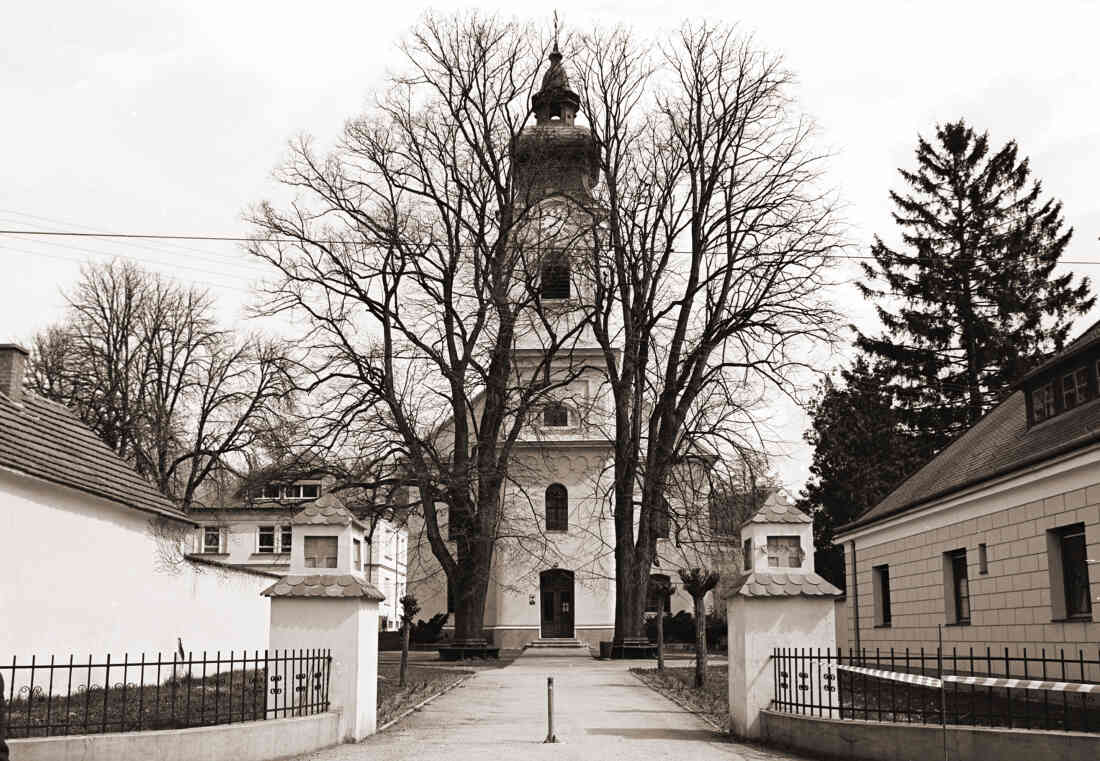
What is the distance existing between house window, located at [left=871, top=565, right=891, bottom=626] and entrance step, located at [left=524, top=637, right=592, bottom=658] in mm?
17869

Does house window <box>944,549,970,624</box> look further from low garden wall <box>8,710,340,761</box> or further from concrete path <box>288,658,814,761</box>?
low garden wall <box>8,710,340,761</box>

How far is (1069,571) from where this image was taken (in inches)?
665

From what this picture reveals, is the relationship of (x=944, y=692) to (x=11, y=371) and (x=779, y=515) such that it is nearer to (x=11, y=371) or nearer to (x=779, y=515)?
(x=779, y=515)

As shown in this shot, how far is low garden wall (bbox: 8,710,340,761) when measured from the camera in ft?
35.9

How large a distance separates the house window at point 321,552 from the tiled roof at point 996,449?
10.1 meters

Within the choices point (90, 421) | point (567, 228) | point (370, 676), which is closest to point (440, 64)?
point (567, 228)

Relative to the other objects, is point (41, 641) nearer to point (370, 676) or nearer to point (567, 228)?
point (370, 676)

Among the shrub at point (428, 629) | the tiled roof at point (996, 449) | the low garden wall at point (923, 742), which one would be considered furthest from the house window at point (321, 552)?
the shrub at point (428, 629)

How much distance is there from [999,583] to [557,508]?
30065 millimetres

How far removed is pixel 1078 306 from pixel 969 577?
82.9 feet

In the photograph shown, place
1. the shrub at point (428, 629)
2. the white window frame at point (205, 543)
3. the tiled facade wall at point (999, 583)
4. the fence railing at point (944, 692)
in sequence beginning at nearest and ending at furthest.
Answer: the fence railing at point (944, 692) < the tiled facade wall at point (999, 583) < the shrub at point (428, 629) < the white window frame at point (205, 543)

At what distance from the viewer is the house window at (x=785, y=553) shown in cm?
1484

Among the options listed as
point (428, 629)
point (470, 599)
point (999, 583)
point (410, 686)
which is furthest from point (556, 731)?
point (428, 629)

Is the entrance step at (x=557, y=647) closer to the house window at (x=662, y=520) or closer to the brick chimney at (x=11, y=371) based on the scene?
the house window at (x=662, y=520)
